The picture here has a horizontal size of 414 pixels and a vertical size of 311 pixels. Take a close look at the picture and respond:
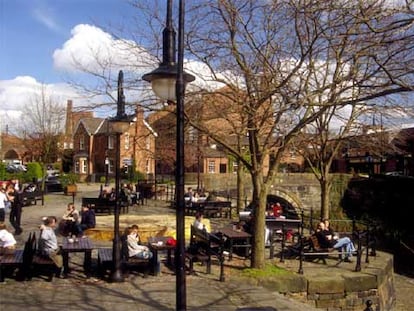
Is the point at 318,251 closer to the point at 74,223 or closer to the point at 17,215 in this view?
the point at 74,223

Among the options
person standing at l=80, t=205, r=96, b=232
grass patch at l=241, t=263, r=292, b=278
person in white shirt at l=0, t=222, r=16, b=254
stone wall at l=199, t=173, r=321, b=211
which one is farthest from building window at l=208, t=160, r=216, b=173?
person in white shirt at l=0, t=222, r=16, b=254

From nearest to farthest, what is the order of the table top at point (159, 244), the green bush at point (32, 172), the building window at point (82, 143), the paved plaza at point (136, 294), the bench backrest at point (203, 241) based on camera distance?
the paved plaza at point (136, 294) < the table top at point (159, 244) < the bench backrest at point (203, 241) < the green bush at point (32, 172) < the building window at point (82, 143)

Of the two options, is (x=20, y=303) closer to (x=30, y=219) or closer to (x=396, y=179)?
(x=30, y=219)

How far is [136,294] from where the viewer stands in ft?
29.1

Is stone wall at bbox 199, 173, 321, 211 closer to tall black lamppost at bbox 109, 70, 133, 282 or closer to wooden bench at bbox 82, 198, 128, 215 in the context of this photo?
wooden bench at bbox 82, 198, 128, 215

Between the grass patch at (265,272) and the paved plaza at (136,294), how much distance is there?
417mm

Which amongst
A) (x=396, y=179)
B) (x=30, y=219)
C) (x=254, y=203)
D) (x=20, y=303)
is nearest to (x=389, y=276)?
(x=254, y=203)

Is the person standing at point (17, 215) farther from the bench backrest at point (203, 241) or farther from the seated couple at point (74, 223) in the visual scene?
the bench backrest at point (203, 241)

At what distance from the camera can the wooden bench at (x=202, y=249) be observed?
10646 mm

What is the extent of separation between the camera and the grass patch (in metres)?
11.1

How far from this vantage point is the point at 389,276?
13914 mm

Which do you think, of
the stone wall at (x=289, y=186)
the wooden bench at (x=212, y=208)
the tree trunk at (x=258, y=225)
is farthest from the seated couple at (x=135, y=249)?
the stone wall at (x=289, y=186)

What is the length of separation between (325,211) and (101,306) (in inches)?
534

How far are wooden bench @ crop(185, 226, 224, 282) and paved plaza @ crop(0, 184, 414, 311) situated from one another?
273 mm
